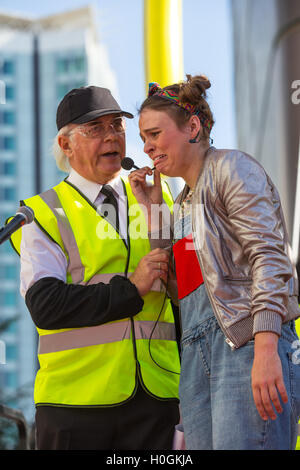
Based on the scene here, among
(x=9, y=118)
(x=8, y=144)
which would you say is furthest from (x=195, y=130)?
(x=9, y=118)

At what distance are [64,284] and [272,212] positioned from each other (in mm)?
867

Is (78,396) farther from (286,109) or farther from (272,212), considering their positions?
(286,109)

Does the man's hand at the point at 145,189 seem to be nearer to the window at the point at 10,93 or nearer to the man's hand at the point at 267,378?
the man's hand at the point at 267,378

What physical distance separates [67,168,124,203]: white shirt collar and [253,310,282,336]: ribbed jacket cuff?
1096 millimetres

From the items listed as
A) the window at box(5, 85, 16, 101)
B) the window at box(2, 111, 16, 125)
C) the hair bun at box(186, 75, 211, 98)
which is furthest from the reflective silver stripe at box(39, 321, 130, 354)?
the window at box(5, 85, 16, 101)

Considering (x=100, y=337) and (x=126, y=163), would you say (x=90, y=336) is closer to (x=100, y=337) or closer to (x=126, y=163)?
(x=100, y=337)

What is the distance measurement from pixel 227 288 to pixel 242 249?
0.41 ft

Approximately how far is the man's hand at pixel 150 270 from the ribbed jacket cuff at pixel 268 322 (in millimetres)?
636

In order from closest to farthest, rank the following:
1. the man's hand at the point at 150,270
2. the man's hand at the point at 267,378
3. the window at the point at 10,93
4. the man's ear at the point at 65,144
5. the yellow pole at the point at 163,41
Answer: the man's hand at the point at 267,378 < the man's hand at the point at 150,270 < the man's ear at the point at 65,144 < the yellow pole at the point at 163,41 < the window at the point at 10,93

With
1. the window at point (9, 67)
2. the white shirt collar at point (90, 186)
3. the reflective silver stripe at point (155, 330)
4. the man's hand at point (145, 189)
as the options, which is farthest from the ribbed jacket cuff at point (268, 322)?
the window at point (9, 67)

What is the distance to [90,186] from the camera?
110 inches

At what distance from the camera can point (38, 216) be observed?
262 cm

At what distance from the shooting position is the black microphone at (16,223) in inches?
81.7

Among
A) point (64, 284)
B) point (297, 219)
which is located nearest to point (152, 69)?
point (297, 219)
